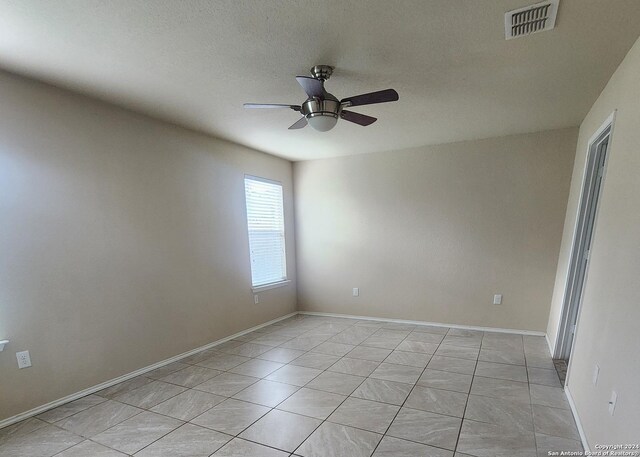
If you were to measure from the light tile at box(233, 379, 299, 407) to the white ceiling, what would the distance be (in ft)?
7.85

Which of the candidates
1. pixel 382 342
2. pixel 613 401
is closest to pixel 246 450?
pixel 613 401

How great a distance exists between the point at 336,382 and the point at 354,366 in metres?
0.36

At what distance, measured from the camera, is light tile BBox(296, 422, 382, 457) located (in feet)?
5.75

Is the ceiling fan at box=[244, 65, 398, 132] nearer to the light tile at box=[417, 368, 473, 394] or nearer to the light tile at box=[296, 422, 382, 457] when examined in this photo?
the light tile at box=[296, 422, 382, 457]

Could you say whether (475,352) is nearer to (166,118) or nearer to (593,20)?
(593,20)

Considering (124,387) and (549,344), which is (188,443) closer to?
(124,387)

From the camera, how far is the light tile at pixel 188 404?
7.09ft

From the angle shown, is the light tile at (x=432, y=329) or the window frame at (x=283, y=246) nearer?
the light tile at (x=432, y=329)

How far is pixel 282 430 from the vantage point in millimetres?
1967

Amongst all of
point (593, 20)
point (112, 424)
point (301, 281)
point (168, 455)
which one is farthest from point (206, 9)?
point (301, 281)

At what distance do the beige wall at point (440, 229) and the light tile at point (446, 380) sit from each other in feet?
4.56

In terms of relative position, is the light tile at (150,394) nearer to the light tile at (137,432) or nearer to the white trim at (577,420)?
the light tile at (137,432)

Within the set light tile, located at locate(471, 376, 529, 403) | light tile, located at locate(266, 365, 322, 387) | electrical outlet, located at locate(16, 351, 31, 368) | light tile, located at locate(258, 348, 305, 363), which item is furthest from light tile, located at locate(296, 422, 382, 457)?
electrical outlet, located at locate(16, 351, 31, 368)

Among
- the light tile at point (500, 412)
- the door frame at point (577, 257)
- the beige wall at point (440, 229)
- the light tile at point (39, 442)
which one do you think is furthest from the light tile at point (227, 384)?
the door frame at point (577, 257)
